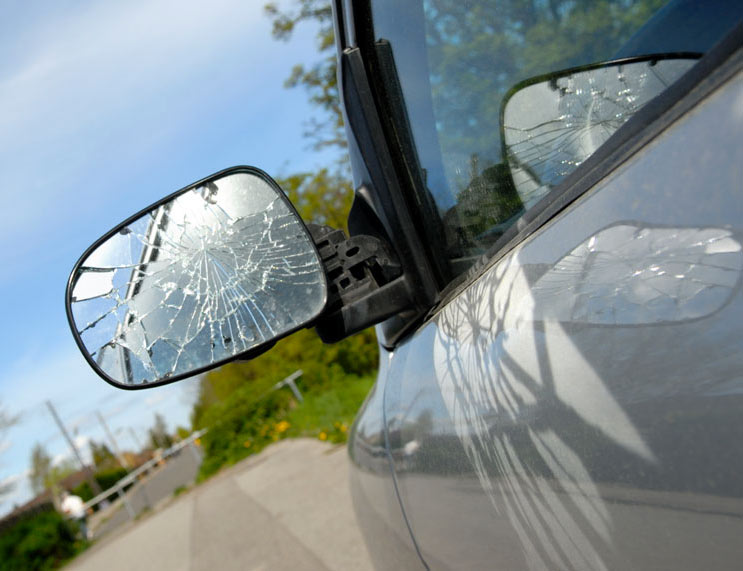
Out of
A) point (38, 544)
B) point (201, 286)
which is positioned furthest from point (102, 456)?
point (201, 286)

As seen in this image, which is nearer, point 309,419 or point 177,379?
point 177,379

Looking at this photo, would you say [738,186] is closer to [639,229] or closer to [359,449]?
[639,229]

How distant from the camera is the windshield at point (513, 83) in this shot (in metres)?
1.02

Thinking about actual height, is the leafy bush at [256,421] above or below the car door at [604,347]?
below

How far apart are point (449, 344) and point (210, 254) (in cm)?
56

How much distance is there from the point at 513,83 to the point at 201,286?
30.0 inches

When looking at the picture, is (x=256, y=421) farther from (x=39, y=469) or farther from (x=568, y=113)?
(x=39, y=469)

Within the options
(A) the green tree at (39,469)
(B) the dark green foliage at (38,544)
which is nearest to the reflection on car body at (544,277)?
(B) the dark green foliage at (38,544)

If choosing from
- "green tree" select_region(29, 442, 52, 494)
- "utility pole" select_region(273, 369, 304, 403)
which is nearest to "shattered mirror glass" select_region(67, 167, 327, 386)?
"utility pole" select_region(273, 369, 304, 403)

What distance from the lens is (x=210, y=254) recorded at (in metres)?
1.46

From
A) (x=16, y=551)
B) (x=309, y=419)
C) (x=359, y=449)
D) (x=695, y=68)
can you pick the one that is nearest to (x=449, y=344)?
(x=695, y=68)

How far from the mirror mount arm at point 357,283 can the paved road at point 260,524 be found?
3797mm

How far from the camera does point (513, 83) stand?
1.18m

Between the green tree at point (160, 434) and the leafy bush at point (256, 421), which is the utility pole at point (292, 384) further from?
the green tree at point (160, 434)
